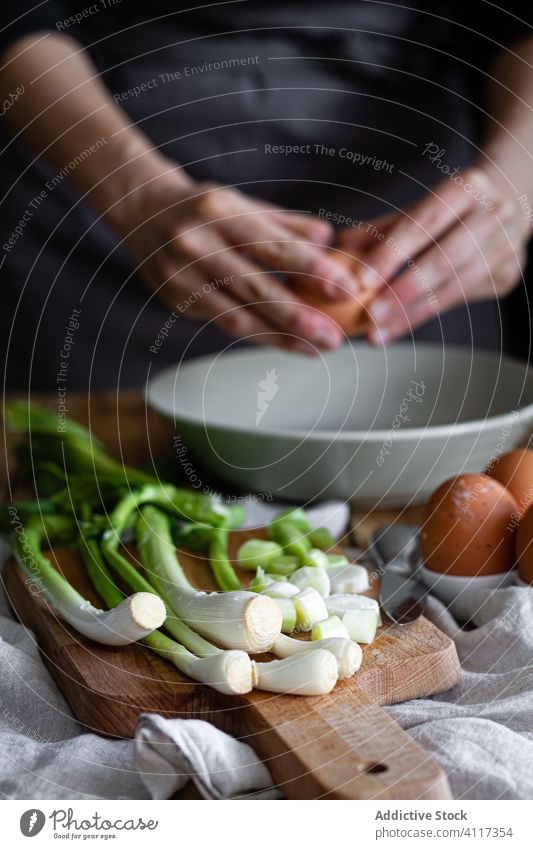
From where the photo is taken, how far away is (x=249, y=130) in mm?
1269

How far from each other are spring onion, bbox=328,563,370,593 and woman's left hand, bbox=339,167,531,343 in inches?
14.5

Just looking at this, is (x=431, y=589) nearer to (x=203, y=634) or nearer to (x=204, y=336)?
(x=203, y=634)

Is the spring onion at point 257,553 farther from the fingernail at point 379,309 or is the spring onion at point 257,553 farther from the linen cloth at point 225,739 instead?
the fingernail at point 379,309

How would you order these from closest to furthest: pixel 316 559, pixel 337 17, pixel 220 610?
pixel 220 610, pixel 316 559, pixel 337 17

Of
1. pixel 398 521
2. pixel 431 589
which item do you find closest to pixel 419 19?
pixel 398 521

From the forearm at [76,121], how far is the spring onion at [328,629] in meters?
0.59

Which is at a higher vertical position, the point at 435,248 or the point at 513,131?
the point at 513,131

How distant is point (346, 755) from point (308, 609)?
0.48 ft

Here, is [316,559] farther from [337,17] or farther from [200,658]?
[337,17]

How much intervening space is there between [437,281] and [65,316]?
2.11ft

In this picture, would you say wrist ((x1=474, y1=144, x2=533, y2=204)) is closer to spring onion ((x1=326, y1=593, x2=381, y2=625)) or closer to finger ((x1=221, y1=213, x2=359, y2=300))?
finger ((x1=221, y1=213, x2=359, y2=300))

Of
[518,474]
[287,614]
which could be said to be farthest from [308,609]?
[518,474]

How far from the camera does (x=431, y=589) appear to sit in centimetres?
69

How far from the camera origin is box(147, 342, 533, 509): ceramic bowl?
0.83m
